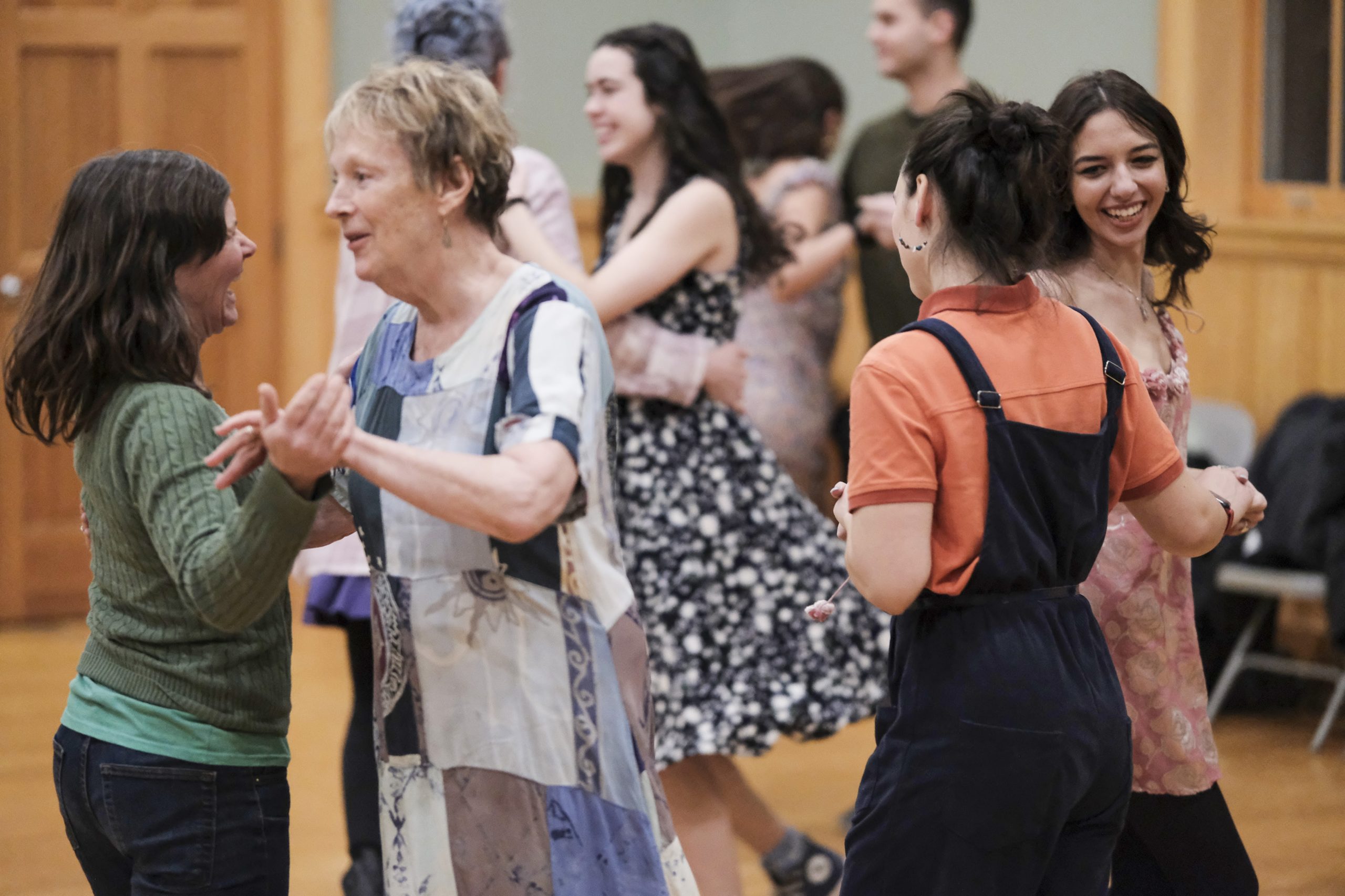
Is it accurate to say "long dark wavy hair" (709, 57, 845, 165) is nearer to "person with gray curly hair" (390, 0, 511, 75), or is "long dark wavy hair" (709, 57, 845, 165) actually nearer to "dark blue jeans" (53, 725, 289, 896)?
"person with gray curly hair" (390, 0, 511, 75)

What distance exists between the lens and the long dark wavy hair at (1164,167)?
1.94m

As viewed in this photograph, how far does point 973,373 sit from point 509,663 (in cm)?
57

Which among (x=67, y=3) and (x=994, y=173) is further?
(x=67, y=3)

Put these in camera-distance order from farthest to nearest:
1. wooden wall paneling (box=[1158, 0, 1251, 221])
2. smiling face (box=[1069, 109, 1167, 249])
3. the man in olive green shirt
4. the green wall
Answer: the green wall
wooden wall paneling (box=[1158, 0, 1251, 221])
the man in olive green shirt
smiling face (box=[1069, 109, 1167, 249])

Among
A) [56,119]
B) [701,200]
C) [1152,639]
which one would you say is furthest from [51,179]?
[1152,639]

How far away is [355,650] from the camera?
2719 mm

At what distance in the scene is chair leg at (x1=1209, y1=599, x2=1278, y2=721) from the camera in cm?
437

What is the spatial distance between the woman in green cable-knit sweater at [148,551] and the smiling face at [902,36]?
7.35 ft

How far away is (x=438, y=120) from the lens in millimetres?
1576

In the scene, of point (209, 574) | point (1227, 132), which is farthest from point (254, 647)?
point (1227, 132)

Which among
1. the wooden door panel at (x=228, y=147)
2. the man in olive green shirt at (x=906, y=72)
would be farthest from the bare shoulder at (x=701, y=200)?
the wooden door panel at (x=228, y=147)

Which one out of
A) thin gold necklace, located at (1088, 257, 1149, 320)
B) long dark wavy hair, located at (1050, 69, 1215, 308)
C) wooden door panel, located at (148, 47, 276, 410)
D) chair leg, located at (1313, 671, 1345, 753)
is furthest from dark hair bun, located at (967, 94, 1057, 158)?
wooden door panel, located at (148, 47, 276, 410)

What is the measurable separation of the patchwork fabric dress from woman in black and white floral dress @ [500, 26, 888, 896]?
105cm

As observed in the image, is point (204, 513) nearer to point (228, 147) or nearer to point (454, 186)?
point (454, 186)
